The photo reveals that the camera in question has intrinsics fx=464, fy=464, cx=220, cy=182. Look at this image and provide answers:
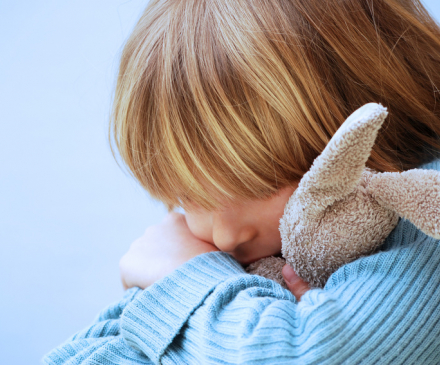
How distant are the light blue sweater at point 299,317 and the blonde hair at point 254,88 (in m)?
0.12

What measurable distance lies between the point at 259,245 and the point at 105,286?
2.09 feet

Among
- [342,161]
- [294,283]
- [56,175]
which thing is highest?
[56,175]

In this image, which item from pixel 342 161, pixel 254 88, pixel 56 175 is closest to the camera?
pixel 342 161

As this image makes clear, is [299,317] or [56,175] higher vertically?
[56,175]

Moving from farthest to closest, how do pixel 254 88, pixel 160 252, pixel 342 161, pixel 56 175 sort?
1. pixel 56 175
2. pixel 160 252
3. pixel 254 88
4. pixel 342 161

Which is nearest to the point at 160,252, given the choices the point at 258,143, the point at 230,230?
the point at 230,230

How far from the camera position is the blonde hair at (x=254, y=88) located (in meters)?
0.55

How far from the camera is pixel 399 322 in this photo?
45 cm

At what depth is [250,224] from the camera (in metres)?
0.61

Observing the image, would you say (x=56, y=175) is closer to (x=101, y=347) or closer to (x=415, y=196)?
(x=101, y=347)

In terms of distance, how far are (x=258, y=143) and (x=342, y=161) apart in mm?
171

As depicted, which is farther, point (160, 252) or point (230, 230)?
point (160, 252)

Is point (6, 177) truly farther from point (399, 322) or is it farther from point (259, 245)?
point (399, 322)

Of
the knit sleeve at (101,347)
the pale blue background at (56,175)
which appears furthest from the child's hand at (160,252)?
the pale blue background at (56,175)
